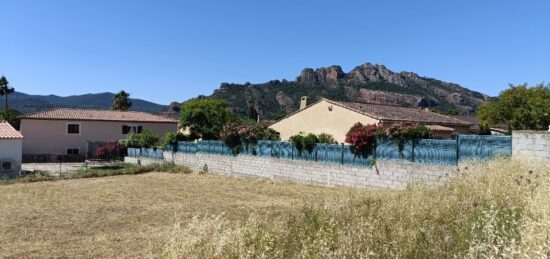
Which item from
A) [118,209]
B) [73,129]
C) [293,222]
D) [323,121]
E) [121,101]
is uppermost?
[121,101]

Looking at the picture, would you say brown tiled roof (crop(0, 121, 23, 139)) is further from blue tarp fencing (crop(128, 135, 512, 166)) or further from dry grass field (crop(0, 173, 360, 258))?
blue tarp fencing (crop(128, 135, 512, 166))

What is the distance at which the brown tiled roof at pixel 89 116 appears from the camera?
150 ft

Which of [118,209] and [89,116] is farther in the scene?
[89,116]

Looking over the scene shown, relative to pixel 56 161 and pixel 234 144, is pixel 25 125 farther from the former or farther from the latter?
pixel 234 144

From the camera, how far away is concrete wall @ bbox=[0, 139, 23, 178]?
26328 millimetres

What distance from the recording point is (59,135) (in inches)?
1806

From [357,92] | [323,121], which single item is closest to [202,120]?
[323,121]

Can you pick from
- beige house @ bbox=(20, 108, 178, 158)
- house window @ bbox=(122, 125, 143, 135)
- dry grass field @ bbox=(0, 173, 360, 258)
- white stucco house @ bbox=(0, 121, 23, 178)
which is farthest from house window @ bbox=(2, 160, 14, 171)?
house window @ bbox=(122, 125, 143, 135)

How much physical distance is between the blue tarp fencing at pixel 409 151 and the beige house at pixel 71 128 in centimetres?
2764

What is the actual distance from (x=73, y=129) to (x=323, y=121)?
29454 millimetres

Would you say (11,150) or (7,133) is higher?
(7,133)

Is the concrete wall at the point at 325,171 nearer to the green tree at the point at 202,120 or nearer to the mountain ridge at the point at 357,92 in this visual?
the green tree at the point at 202,120

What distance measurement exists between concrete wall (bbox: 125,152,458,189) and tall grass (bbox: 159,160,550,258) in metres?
7.34

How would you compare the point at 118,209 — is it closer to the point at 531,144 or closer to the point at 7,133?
the point at 531,144
